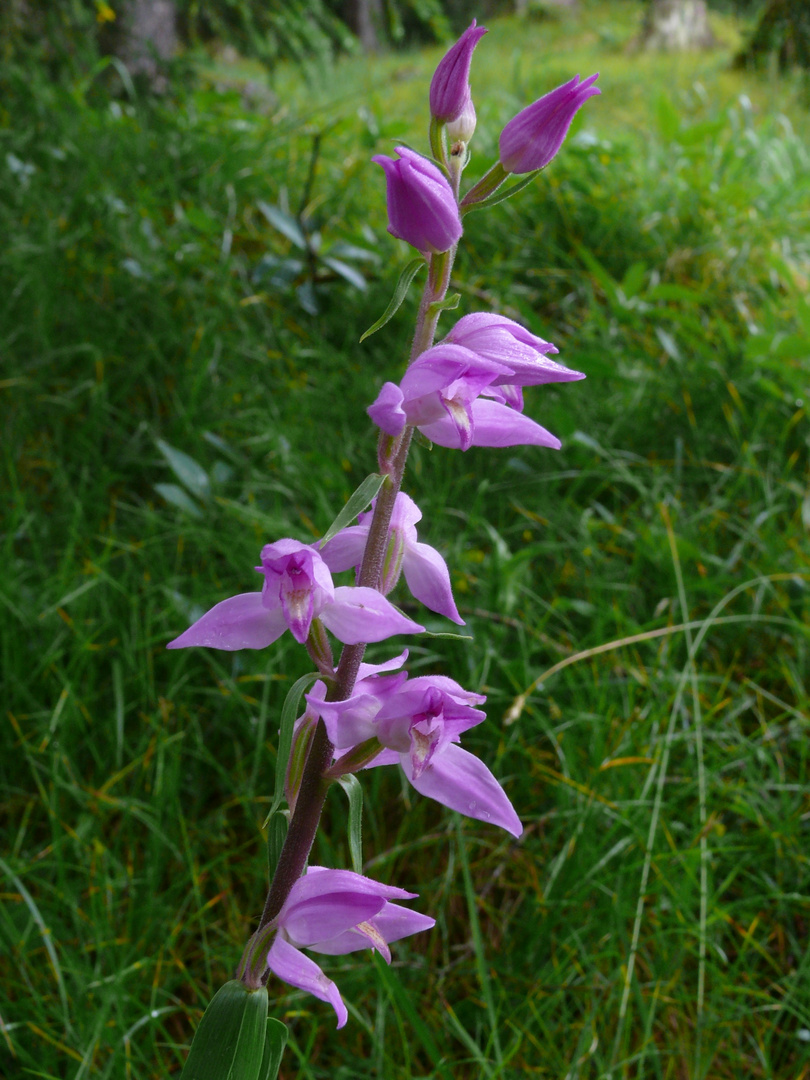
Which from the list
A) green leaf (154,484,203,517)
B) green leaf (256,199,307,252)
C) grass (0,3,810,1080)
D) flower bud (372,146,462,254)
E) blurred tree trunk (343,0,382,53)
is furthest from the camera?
blurred tree trunk (343,0,382,53)

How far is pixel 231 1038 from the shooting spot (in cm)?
65

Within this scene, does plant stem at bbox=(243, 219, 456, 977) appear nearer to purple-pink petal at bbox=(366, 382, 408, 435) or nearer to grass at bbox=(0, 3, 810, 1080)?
purple-pink petal at bbox=(366, 382, 408, 435)

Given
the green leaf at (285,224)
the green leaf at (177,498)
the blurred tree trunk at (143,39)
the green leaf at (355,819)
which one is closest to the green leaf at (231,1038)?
the green leaf at (355,819)

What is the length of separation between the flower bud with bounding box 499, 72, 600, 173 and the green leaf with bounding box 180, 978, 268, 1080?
65 cm

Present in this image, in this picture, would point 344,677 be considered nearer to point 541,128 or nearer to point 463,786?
point 463,786

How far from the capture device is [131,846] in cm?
119

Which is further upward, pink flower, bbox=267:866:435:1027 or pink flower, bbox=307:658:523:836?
pink flower, bbox=307:658:523:836

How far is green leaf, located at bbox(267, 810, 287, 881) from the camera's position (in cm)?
68

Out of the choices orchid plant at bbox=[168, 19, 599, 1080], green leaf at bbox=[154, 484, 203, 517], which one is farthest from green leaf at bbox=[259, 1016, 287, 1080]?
green leaf at bbox=[154, 484, 203, 517]

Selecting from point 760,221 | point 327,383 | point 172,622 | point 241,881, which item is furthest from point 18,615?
point 760,221

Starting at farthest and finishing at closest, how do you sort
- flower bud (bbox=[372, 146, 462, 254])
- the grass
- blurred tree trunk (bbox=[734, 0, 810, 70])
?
blurred tree trunk (bbox=[734, 0, 810, 70]), the grass, flower bud (bbox=[372, 146, 462, 254])

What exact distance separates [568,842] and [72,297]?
1.78 meters

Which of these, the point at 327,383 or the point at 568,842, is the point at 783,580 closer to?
the point at 568,842

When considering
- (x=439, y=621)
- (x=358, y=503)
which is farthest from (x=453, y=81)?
(x=439, y=621)
